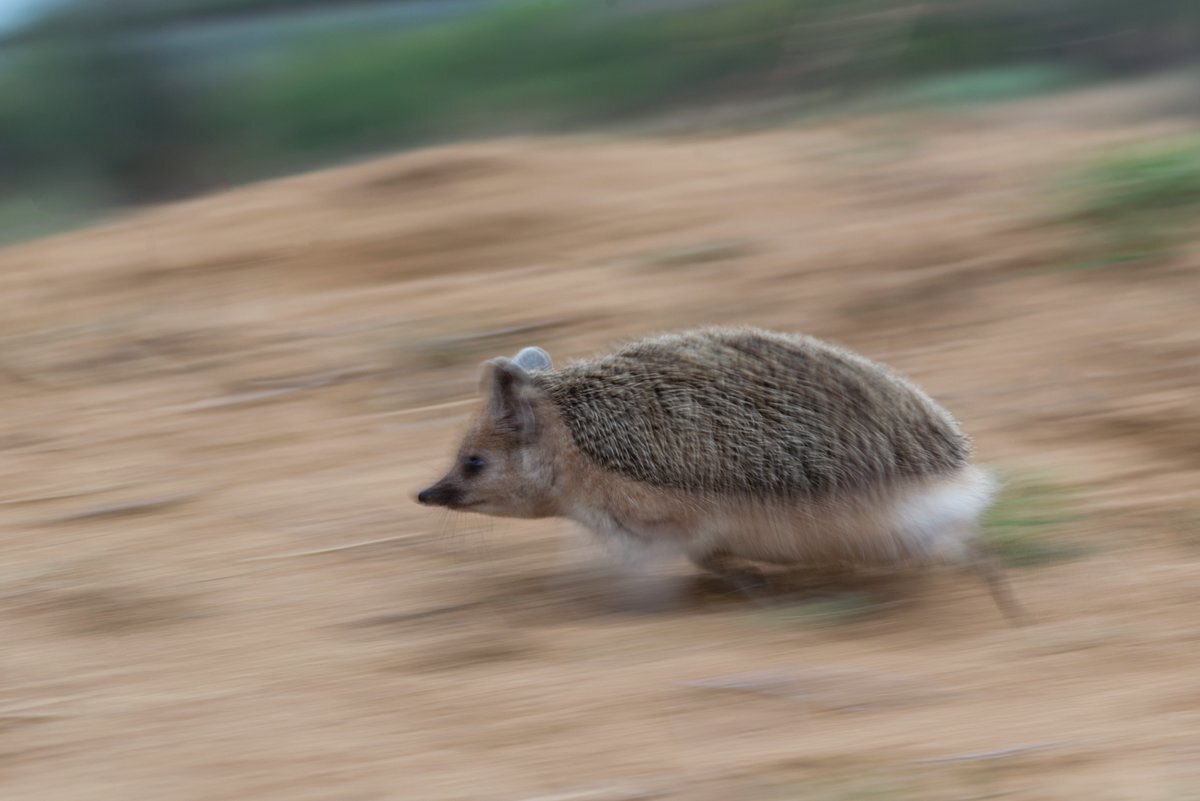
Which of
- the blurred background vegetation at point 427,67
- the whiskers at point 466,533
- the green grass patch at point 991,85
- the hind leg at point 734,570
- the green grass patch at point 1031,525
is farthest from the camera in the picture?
the blurred background vegetation at point 427,67

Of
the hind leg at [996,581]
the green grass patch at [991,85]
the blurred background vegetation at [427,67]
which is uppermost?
the blurred background vegetation at [427,67]

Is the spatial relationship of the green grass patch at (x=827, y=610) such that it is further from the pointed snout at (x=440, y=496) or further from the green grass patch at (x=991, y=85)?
the green grass patch at (x=991, y=85)

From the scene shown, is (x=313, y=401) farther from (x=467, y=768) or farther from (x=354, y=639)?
(x=467, y=768)

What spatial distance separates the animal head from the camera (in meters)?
5.12

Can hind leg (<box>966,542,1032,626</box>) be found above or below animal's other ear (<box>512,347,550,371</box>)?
below

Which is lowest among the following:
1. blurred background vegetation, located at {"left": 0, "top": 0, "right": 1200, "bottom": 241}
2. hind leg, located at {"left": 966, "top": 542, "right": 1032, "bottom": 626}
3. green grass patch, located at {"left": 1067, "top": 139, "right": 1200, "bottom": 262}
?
hind leg, located at {"left": 966, "top": 542, "right": 1032, "bottom": 626}

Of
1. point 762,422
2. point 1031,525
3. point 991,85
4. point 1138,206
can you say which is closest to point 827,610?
point 762,422

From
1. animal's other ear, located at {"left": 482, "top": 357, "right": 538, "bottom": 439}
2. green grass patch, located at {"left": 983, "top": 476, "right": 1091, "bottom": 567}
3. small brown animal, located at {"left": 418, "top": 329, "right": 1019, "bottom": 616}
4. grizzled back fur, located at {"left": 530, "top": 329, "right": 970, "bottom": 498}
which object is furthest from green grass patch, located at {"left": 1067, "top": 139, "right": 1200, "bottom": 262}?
animal's other ear, located at {"left": 482, "top": 357, "right": 538, "bottom": 439}

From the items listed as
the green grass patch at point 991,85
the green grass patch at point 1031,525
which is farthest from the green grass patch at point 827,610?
the green grass patch at point 991,85

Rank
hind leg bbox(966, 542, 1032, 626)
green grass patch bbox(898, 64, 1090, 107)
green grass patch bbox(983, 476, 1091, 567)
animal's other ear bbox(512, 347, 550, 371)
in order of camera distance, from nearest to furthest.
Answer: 1. hind leg bbox(966, 542, 1032, 626)
2. green grass patch bbox(983, 476, 1091, 567)
3. animal's other ear bbox(512, 347, 550, 371)
4. green grass patch bbox(898, 64, 1090, 107)

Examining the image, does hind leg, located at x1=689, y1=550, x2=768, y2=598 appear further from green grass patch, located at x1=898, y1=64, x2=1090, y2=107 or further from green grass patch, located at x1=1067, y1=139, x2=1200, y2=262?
green grass patch, located at x1=898, y1=64, x2=1090, y2=107

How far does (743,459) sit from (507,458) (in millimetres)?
839

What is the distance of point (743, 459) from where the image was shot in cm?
486

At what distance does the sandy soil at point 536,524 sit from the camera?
387 centimetres
